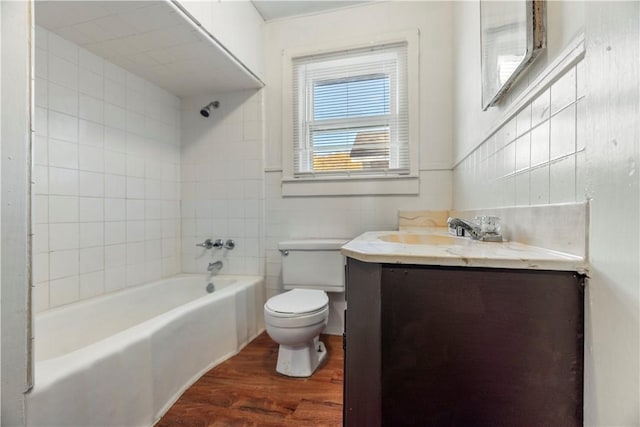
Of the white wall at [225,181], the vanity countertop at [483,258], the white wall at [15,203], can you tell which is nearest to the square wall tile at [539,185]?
the vanity countertop at [483,258]

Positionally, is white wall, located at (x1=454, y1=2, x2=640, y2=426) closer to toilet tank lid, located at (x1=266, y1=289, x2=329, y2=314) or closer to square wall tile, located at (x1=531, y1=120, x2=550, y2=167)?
square wall tile, located at (x1=531, y1=120, x2=550, y2=167)

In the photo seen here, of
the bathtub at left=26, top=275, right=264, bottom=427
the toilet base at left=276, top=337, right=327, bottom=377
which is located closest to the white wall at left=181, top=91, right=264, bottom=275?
the bathtub at left=26, top=275, right=264, bottom=427

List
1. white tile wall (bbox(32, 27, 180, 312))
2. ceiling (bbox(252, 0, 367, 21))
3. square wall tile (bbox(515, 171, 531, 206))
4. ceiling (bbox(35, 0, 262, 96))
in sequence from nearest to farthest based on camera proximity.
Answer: square wall tile (bbox(515, 171, 531, 206)) < ceiling (bbox(35, 0, 262, 96)) < white tile wall (bbox(32, 27, 180, 312)) < ceiling (bbox(252, 0, 367, 21))

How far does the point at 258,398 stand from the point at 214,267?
1161 millimetres

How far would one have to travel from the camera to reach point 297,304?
66.5 inches

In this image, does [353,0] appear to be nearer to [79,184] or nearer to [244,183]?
[244,183]

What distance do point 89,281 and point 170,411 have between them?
3.16 ft

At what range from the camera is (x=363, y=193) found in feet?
7.11

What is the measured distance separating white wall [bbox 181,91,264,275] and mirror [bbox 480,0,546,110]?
163cm

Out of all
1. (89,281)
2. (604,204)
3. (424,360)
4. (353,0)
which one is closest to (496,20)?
(604,204)

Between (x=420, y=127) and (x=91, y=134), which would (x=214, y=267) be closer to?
(x=91, y=134)

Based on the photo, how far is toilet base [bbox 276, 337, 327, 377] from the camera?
161 centimetres

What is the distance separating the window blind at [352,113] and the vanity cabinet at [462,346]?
1.55 meters

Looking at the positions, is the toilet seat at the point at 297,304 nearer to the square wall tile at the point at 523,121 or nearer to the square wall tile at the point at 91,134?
the square wall tile at the point at 523,121
